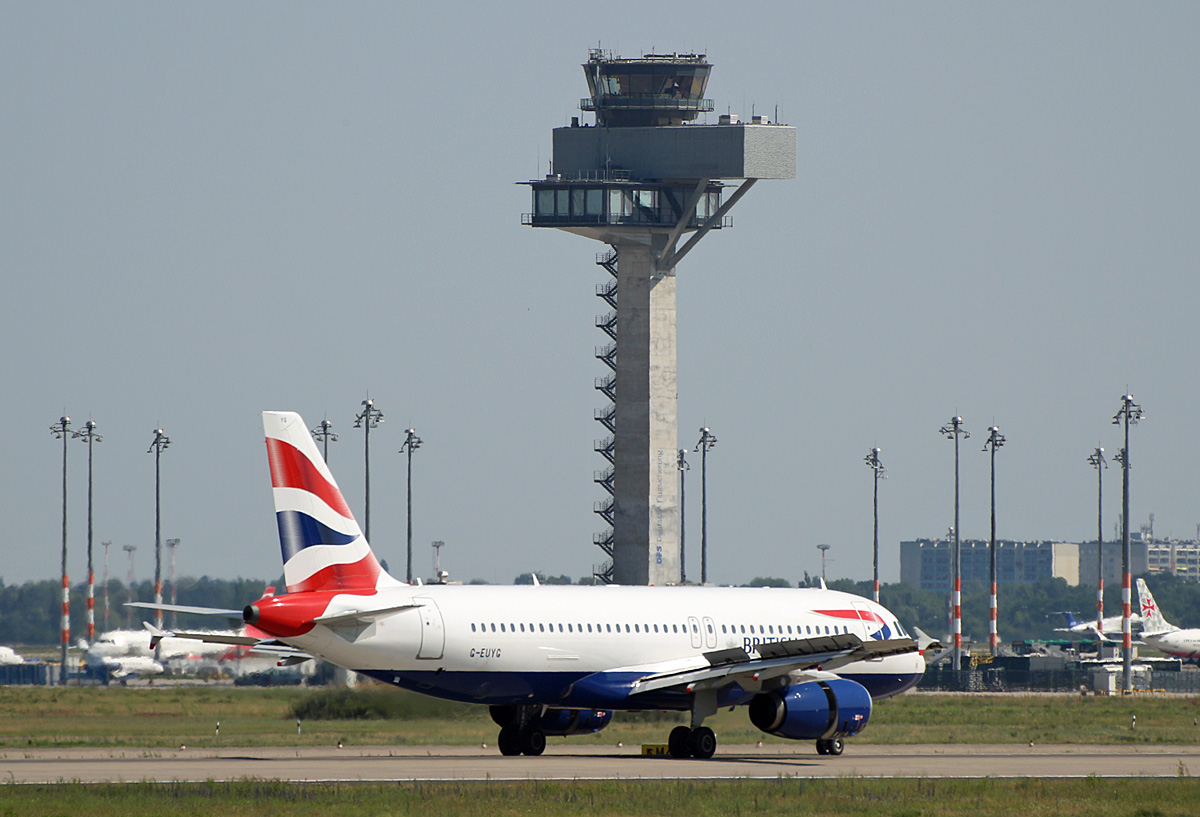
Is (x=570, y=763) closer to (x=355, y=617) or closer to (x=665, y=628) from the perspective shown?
(x=665, y=628)

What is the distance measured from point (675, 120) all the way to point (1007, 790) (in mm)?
74796

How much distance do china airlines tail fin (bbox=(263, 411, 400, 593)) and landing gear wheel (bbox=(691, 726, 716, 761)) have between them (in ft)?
29.1

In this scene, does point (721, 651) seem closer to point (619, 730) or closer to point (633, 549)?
point (619, 730)

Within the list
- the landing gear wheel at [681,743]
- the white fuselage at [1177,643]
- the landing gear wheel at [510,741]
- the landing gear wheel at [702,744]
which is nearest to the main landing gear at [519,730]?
the landing gear wheel at [510,741]

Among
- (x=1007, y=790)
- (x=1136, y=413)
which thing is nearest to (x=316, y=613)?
(x=1007, y=790)

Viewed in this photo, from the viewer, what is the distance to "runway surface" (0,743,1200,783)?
36469 millimetres

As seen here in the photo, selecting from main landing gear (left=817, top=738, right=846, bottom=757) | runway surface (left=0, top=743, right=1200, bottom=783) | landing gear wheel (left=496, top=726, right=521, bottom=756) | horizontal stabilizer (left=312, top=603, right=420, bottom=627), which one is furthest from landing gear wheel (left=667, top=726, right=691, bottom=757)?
horizontal stabilizer (left=312, top=603, right=420, bottom=627)

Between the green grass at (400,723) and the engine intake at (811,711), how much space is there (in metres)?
6.80

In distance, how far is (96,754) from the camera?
141 feet

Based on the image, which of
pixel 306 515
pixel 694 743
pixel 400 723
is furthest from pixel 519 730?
pixel 400 723

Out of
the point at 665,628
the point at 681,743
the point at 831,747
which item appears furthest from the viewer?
the point at 831,747

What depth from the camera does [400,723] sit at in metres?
52.7

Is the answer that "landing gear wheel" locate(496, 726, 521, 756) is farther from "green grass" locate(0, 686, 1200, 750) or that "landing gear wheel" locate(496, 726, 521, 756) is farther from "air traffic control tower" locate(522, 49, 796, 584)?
"air traffic control tower" locate(522, 49, 796, 584)

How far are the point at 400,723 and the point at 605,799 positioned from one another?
70.4ft
